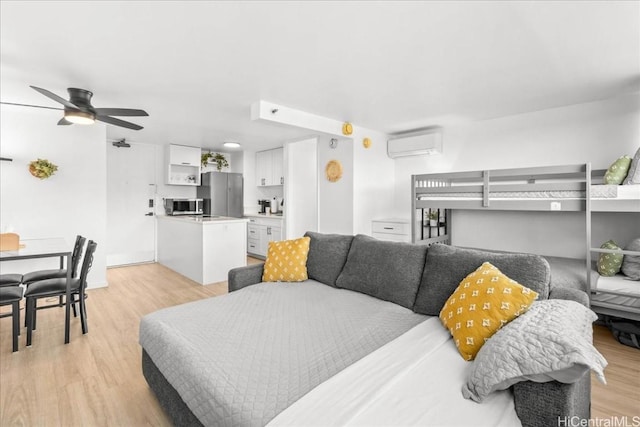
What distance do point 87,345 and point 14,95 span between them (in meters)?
2.73

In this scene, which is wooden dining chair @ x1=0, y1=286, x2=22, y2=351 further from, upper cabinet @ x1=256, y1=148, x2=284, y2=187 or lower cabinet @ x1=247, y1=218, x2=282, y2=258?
upper cabinet @ x1=256, y1=148, x2=284, y2=187

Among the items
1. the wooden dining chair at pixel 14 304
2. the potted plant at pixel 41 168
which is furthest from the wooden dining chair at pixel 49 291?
the potted plant at pixel 41 168

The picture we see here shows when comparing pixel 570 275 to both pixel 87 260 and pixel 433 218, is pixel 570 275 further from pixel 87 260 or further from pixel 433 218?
pixel 87 260

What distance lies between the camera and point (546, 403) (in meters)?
1.07

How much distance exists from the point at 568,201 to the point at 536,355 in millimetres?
2419

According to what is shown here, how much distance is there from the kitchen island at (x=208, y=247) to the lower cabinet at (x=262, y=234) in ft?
3.87

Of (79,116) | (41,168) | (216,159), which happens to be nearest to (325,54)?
(79,116)

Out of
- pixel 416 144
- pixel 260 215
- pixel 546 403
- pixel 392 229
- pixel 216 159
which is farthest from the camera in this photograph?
pixel 216 159

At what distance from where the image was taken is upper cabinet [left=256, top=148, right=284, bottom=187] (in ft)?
22.0

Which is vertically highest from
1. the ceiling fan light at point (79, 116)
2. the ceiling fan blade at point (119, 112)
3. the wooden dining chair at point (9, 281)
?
the ceiling fan blade at point (119, 112)

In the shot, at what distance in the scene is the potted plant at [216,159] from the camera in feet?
22.3

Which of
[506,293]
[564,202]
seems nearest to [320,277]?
[506,293]

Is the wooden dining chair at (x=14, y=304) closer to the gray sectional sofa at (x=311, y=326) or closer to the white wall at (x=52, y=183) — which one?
the gray sectional sofa at (x=311, y=326)

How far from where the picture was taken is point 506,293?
151 cm
